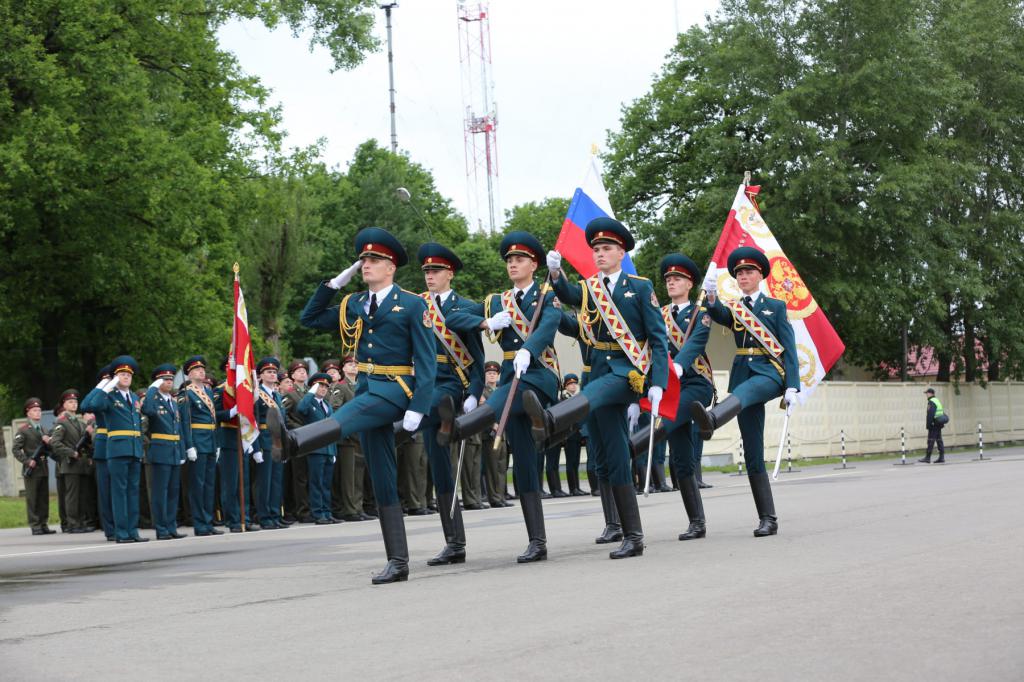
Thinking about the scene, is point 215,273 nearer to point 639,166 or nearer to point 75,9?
point 75,9

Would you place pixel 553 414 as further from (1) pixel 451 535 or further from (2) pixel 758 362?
(2) pixel 758 362

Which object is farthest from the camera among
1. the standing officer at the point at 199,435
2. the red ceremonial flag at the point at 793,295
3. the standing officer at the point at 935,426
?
the standing officer at the point at 935,426

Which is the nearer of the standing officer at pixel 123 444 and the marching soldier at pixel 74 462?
the standing officer at pixel 123 444

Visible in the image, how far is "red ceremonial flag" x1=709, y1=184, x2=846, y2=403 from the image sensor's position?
15.2 metres

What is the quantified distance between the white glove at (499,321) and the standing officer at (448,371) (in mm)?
177

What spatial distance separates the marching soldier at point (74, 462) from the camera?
19188mm

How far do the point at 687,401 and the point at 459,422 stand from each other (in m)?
2.61

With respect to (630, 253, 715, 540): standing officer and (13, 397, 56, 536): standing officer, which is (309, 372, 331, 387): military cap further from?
(630, 253, 715, 540): standing officer

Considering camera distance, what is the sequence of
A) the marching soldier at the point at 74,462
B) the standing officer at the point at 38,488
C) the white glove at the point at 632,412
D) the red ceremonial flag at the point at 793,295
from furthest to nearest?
the standing officer at the point at 38,488 < the marching soldier at the point at 74,462 < the red ceremonial flag at the point at 793,295 < the white glove at the point at 632,412

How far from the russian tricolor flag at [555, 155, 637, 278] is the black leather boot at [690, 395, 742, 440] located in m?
2.27

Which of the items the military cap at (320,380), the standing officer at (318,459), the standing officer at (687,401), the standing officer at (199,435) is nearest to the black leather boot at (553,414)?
the standing officer at (687,401)

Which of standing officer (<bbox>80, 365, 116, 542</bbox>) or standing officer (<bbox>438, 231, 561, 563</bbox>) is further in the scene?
standing officer (<bbox>80, 365, 116, 542</bbox>)

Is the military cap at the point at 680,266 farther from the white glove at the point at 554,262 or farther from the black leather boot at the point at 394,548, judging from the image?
the black leather boot at the point at 394,548

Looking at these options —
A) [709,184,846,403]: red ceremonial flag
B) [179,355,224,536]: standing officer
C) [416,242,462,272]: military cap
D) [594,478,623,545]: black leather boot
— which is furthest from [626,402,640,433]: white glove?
[179,355,224,536]: standing officer
